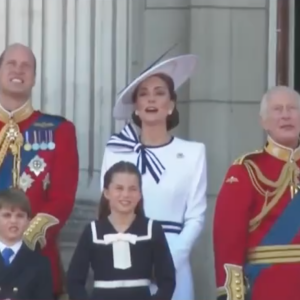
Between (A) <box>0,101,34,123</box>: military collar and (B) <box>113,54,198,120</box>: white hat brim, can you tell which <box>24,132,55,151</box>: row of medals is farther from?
(B) <box>113,54,198,120</box>: white hat brim

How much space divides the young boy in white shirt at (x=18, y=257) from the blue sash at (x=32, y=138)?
0.28 meters

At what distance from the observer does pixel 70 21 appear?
8.59 m

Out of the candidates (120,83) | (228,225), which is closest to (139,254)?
(228,225)

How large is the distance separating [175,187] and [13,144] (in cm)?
72

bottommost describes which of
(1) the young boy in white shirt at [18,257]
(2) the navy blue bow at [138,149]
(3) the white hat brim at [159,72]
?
(1) the young boy in white shirt at [18,257]

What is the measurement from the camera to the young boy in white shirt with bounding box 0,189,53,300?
659 cm

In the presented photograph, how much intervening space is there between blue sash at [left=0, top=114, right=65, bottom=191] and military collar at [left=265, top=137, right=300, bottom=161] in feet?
3.06

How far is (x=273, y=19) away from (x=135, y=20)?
29.3 inches

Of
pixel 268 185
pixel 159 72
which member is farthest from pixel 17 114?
pixel 268 185

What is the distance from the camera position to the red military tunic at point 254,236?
21.6 ft

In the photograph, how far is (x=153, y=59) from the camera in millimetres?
8688

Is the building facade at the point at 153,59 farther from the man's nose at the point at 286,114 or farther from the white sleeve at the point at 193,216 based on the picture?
the man's nose at the point at 286,114

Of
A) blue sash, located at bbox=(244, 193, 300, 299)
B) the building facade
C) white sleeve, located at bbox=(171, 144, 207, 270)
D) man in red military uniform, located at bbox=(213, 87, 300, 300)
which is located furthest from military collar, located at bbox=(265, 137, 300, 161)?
the building facade

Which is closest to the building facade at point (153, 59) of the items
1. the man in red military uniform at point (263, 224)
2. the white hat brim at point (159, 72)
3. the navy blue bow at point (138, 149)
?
the white hat brim at point (159, 72)
